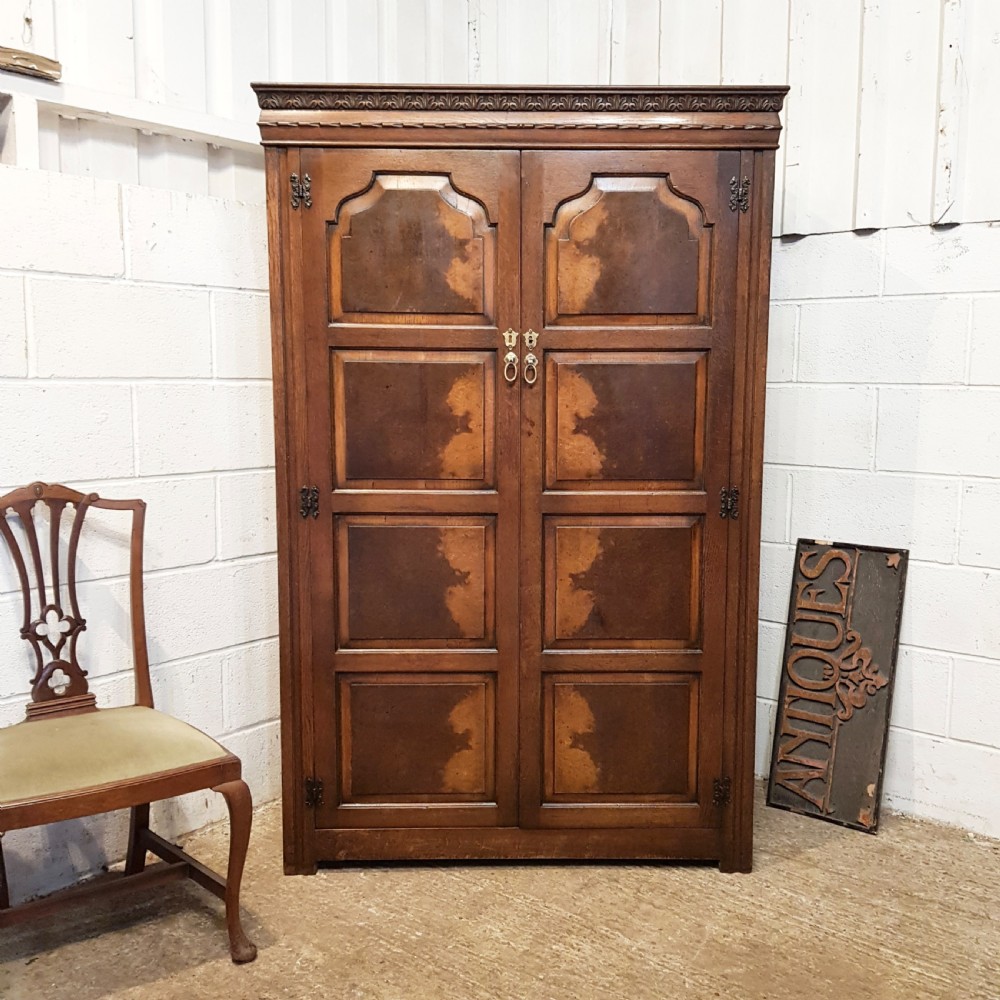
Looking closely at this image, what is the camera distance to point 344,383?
2457mm

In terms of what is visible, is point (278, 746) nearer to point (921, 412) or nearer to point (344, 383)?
point (344, 383)

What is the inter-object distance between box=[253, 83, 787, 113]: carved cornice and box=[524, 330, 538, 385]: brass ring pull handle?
539mm

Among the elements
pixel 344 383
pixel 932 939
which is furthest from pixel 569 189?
pixel 932 939

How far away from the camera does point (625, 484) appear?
2.50 m

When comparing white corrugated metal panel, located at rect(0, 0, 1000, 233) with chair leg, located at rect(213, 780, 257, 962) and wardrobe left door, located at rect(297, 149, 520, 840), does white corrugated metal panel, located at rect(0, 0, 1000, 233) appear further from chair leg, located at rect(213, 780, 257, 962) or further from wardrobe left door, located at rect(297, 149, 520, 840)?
chair leg, located at rect(213, 780, 257, 962)

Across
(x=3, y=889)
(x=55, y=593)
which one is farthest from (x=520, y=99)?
(x=3, y=889)

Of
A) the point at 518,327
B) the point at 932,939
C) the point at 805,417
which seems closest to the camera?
the point at 932,939

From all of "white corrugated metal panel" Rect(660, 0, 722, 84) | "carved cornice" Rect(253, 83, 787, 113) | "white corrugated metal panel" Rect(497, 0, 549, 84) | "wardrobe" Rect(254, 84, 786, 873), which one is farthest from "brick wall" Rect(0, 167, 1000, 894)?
"white corrugated metal panel" Rect(497, 0, 549, 84)

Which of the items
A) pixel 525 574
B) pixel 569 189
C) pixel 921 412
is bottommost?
pixel 525 574

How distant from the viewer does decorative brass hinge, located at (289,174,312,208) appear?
7.81 ft

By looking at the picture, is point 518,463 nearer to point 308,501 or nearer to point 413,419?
point 413,419

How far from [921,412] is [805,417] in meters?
0.34

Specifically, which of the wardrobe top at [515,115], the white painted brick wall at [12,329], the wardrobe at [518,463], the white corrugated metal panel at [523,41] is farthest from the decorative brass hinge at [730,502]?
the white painted brick wall at [12,329]

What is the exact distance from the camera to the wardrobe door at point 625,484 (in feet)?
7.90
